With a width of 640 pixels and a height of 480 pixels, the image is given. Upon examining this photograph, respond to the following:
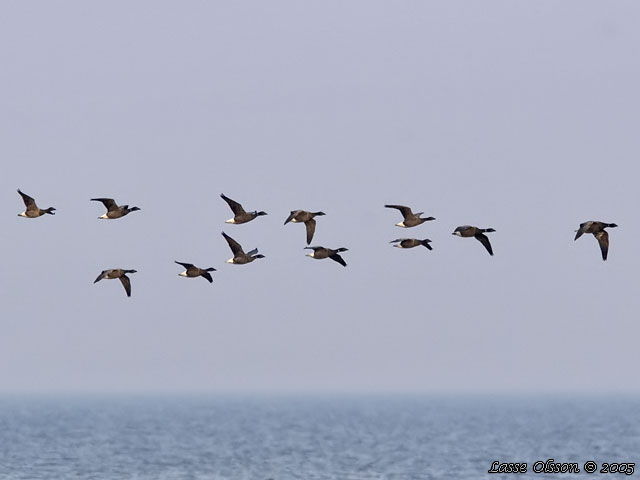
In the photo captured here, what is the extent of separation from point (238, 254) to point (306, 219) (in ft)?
11.2

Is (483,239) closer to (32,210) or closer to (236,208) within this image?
(236,208)

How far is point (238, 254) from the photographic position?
52.1 m

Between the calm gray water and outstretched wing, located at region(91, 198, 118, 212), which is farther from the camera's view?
the calm gray water

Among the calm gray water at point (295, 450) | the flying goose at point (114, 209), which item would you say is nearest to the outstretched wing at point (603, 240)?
the flying goose at point (114, 209)

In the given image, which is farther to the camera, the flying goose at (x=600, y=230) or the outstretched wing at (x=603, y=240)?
the outstretched wing at (x=603, y=240)

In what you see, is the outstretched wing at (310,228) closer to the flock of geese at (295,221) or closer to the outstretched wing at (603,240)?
the flock of geese at (295,221)

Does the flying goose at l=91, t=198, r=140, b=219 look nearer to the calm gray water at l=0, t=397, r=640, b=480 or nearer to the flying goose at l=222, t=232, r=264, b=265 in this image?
the flying goose at l=222, t=232, r=264, b=265

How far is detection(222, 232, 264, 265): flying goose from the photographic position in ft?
169

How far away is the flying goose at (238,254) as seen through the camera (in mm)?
51562

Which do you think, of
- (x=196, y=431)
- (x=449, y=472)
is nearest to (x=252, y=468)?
(x=449, y=472)

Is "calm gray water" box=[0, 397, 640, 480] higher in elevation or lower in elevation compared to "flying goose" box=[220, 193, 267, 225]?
lower

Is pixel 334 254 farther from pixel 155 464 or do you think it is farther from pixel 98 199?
pixel 155 464

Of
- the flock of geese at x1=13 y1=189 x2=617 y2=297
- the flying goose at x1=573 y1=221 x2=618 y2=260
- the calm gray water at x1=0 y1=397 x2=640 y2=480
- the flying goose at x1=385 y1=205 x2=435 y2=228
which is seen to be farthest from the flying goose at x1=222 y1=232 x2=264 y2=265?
the calm gray water at x1=0 y1=397 x2=640 y2=480

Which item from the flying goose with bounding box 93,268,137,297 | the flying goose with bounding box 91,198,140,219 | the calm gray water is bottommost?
the calm gray water
